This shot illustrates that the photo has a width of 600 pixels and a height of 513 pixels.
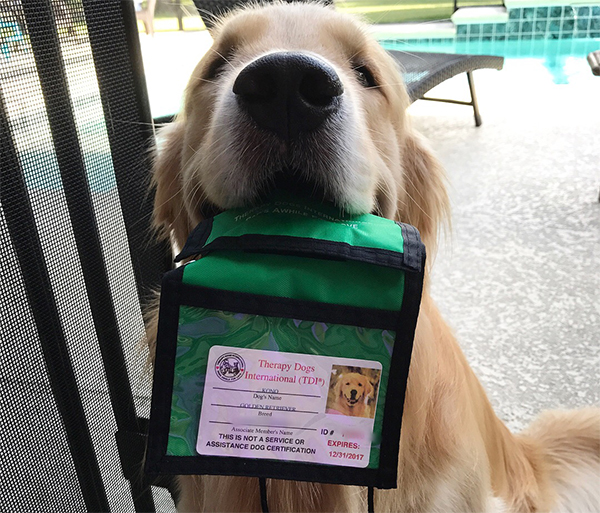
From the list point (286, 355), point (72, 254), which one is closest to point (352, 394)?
point (286, 355)

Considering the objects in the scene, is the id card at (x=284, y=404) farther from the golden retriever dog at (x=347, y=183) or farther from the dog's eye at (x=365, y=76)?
the dog's eye at (x=365, y=76)

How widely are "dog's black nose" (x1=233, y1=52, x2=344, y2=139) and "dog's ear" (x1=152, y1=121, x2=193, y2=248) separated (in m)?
0.45

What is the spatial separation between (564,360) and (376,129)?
4.44ft

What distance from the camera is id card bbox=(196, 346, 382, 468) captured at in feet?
2.41

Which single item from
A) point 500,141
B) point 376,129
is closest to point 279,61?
point 376,129

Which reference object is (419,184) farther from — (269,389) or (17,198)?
(17,198)

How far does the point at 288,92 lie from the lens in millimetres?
764

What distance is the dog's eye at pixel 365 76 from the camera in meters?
1.11

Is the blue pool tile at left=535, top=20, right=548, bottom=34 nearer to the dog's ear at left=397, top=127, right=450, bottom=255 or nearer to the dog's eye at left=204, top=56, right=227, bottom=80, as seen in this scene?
the dog's ear at left=397, top=127, right=450, bottom=255

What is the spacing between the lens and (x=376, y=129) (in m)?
1.11

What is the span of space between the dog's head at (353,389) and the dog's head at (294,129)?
268mm

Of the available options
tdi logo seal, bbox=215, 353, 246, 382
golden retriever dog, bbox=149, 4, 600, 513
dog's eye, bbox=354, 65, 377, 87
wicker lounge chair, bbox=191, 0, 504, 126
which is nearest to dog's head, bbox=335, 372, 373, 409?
tdi logo seal, bbox=215, 353, 246, 382

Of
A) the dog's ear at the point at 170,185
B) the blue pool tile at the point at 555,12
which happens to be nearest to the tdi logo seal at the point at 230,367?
the dog's ear at the point at 170,185

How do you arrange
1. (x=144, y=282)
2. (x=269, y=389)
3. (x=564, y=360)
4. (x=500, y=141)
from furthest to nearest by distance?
(x=500, y=141) < (x=564, y=360) < (x=144, y=282) < (x=269, y=389)
